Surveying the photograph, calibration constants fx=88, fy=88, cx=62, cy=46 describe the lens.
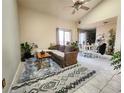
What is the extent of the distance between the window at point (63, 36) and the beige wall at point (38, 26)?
34 cm

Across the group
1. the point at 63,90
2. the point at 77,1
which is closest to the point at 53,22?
the point at 77,1

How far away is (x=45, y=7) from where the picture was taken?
5.39 meters

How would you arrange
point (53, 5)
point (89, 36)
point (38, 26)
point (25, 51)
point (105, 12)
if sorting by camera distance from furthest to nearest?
point (89, 36), point (38, 26), point (105, 12), point (53, 5), point (25, 51)

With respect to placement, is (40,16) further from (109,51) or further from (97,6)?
Result: (109,51)

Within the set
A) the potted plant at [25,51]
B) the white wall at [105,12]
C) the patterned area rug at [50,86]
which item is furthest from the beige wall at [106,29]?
the potted plant at [25,51]

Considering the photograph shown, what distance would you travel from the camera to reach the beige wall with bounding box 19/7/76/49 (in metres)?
5.24

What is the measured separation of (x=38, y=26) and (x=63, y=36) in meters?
2.23

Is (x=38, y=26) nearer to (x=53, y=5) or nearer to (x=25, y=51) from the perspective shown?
(x=53, y=5)

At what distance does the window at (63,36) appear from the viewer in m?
6.87

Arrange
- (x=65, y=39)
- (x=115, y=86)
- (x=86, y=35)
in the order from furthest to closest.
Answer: (x=86, y=35) → (x=65, y=39) → (x=115, y=86)

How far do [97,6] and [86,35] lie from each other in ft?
16.9

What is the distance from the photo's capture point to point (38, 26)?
5750 millimetres

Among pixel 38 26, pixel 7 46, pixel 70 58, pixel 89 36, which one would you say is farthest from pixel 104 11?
pixel 89 36

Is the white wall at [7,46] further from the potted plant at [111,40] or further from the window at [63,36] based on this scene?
the potted plant at [111,40]
